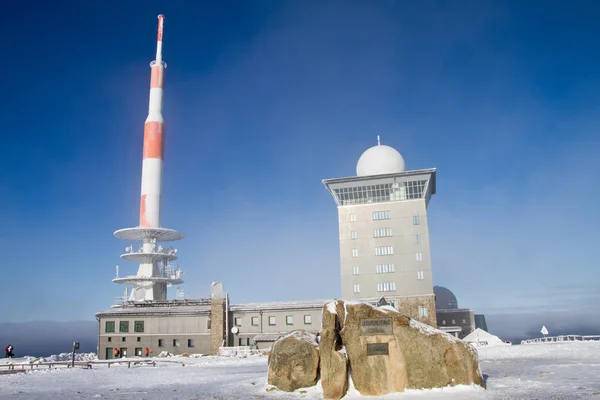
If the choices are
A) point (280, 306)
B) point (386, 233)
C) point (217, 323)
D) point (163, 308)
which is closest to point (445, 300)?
point (386, 233)

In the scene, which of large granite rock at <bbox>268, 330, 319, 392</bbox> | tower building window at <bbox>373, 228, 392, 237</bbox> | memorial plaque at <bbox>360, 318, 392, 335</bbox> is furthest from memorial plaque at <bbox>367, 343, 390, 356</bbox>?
tower building window at <bbox>373, 228, 392, 237</bbox>

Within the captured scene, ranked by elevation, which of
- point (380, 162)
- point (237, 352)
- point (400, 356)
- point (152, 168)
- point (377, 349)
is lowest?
point (237, 352)

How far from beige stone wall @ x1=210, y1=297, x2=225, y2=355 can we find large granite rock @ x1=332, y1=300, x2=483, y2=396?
39.1 meters

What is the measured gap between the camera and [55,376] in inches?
1067

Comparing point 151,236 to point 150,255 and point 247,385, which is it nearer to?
point 150,255

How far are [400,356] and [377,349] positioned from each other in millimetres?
819

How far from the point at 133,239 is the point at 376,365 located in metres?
62.2

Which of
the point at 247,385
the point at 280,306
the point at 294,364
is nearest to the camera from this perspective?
the point at 294,364

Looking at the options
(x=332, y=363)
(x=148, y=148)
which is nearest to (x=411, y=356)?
(x=332, y=363)

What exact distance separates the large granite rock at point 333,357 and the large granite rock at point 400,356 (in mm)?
301

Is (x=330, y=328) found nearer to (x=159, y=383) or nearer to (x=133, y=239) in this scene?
(x=159, y=383)

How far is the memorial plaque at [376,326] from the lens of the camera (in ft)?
60.8

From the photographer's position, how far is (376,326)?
733 inches

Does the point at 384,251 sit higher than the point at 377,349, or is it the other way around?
the point at 384,251
